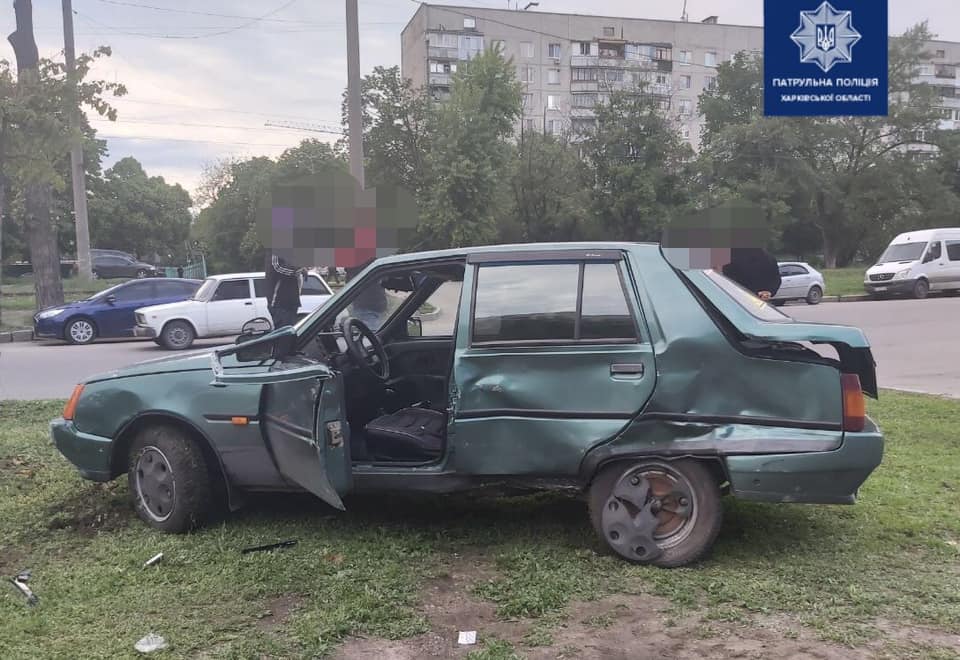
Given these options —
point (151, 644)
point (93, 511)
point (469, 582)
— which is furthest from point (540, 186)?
point (151, 644)

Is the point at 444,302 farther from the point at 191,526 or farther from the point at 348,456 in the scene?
the point at 191,526

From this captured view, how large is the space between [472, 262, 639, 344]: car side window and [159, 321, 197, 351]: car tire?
12769 mm

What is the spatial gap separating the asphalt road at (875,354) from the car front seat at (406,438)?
2.01 ft

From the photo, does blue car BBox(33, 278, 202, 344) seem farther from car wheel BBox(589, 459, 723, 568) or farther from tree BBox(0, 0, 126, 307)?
car wheel BBox(589, 459, 723, 568)

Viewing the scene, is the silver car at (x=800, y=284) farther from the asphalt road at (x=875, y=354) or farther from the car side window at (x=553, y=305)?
the car side window at (x=553, y=305)

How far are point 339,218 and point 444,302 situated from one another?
178 cm

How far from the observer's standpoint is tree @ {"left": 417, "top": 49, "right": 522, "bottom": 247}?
3144 centimetres

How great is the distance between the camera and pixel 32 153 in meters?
11.5

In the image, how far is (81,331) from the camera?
52.6ft

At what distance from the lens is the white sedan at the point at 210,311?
1502 centimetres

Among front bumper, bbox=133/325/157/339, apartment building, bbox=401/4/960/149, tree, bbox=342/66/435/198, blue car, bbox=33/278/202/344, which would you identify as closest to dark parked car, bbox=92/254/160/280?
tree, bbox=342/66/435/198

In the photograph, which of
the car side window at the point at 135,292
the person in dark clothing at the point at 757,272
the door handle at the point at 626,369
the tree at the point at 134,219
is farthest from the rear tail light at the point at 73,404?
the tree at the point at 134,219

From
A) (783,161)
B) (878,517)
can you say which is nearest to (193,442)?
(878,517)

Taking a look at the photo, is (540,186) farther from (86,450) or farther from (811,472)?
(811,472)
